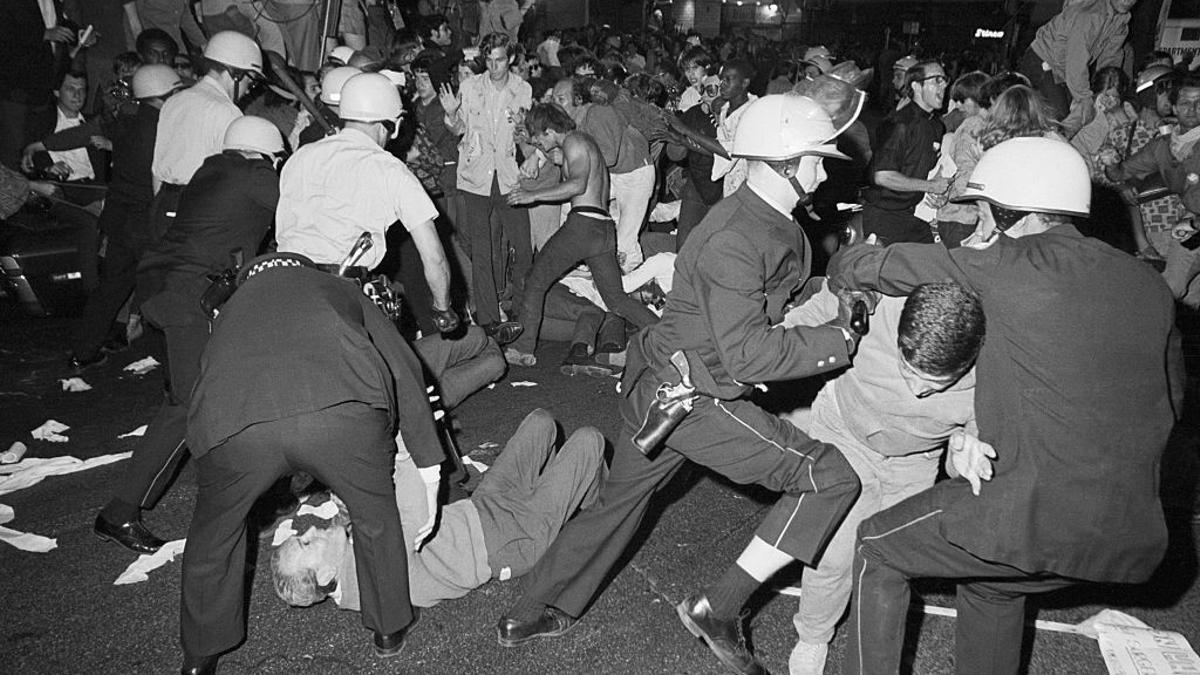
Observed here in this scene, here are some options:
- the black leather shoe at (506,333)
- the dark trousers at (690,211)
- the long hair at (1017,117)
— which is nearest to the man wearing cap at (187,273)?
the black leather shoe at (506,333)

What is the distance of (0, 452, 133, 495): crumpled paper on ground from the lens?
462 centimetres

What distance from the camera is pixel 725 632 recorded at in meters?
3.13

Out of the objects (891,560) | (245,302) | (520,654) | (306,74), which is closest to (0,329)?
(306,74)

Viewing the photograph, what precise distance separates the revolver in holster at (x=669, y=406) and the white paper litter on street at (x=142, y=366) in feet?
15.9

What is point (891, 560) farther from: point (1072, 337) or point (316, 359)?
point (316, 359)

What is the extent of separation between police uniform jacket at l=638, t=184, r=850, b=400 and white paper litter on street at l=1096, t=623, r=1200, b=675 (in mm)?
1851

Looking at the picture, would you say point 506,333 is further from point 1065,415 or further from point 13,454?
point 1065,415

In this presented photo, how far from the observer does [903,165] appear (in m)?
5.87

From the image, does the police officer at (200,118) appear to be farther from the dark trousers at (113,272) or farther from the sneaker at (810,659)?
the sneaker at (810,659)

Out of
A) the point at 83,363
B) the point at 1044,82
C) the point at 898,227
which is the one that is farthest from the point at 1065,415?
the point at 1044,82

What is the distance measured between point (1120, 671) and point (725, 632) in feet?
5.38

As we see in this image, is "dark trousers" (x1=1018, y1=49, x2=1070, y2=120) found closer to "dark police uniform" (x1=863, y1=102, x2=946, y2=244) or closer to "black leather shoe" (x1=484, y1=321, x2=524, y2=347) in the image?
"dark police uniform" (x1=863, y1=102, x2=946, y2=244)

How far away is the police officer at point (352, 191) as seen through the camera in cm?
365

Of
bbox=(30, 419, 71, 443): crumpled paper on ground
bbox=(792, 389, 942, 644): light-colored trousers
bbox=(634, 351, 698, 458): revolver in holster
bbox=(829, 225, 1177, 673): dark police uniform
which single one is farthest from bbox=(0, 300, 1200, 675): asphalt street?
bbox=(829, 225, 1177, 673): dark police uniform
